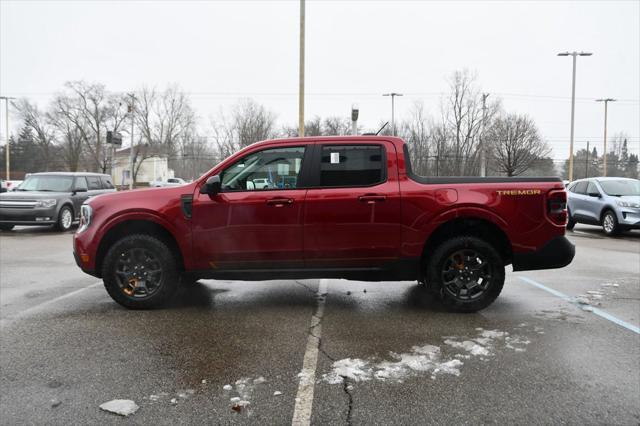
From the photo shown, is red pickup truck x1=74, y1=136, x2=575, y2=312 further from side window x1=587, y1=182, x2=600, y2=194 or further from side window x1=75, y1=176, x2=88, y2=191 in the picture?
side window x1=75, y1=176, x2=88, y2=191

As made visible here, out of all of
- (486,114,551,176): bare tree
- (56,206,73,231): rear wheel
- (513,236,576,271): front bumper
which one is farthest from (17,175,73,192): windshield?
(486,114,551,176): bare tree

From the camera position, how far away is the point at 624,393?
3.11 m

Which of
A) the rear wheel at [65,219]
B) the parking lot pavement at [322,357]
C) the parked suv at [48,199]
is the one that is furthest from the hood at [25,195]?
the parking lot pavement at [322,357]

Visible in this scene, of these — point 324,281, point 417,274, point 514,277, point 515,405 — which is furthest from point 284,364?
point 514,277

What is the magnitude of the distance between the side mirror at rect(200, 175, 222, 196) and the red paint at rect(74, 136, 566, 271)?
75mm

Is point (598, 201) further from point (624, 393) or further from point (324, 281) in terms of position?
point (624, 393)

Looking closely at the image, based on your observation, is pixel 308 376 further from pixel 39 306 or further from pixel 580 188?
pixel 580 188

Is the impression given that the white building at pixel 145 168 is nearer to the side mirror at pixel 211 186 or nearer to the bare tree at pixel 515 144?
the bare tree at pixel 515 144

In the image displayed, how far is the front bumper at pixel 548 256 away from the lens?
502cm

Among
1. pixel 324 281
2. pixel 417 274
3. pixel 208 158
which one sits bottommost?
pixel 324 281

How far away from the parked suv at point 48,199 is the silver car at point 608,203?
15.4m

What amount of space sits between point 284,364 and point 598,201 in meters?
13.0

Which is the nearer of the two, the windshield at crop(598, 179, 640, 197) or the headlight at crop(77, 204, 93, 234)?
the headlight at crop(77, 204, 93, 234)

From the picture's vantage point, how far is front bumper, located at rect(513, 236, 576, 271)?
5016 mm
